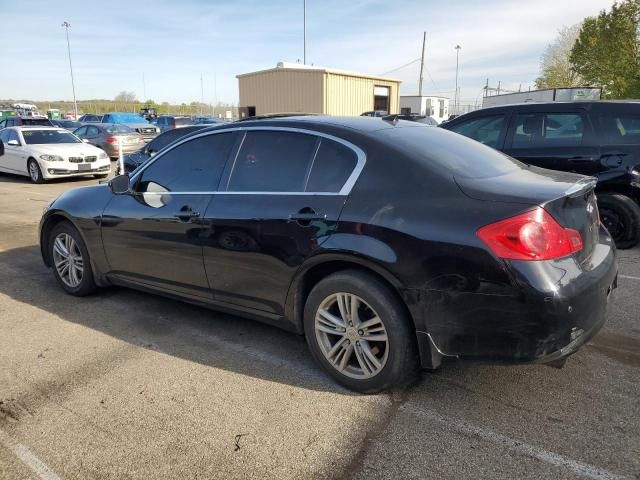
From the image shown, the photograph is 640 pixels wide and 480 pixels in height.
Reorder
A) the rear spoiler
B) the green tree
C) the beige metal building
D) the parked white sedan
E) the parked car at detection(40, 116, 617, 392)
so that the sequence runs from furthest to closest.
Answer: the green tree
the beige metal building
the parked white sedan
the rear spoiler
the parked car at detection(40, 116, 617, 392)

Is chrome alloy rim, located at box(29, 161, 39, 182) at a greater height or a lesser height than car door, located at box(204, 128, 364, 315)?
lesser

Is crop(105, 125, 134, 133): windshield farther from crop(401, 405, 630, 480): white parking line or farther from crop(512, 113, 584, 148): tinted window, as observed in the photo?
crop(401, 405, 630, 480): white parking line

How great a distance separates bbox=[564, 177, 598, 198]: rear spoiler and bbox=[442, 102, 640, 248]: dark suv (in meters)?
3.09

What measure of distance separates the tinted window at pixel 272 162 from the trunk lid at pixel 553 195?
39.7 inches

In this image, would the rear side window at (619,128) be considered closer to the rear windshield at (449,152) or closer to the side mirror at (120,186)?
the rear windshield at (449,152)

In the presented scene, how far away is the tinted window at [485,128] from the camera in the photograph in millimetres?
6473

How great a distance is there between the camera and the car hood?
13.2 meters

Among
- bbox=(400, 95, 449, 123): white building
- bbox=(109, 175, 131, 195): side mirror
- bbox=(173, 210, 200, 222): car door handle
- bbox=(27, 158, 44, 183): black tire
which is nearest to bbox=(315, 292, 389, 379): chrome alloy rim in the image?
bbox=(173, 210, 200, 222): car door handle

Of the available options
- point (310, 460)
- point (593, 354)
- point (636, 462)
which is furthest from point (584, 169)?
point (310, 460)

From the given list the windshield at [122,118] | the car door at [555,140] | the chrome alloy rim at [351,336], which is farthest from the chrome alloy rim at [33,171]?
the windshield at [122,118]

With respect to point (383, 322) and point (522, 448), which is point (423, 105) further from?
point (522, 448)

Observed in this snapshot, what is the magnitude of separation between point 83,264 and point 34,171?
1057 centimetres

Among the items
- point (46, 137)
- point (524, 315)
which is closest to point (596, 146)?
point (524, 315)

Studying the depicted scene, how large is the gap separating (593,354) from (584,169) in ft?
10.5
